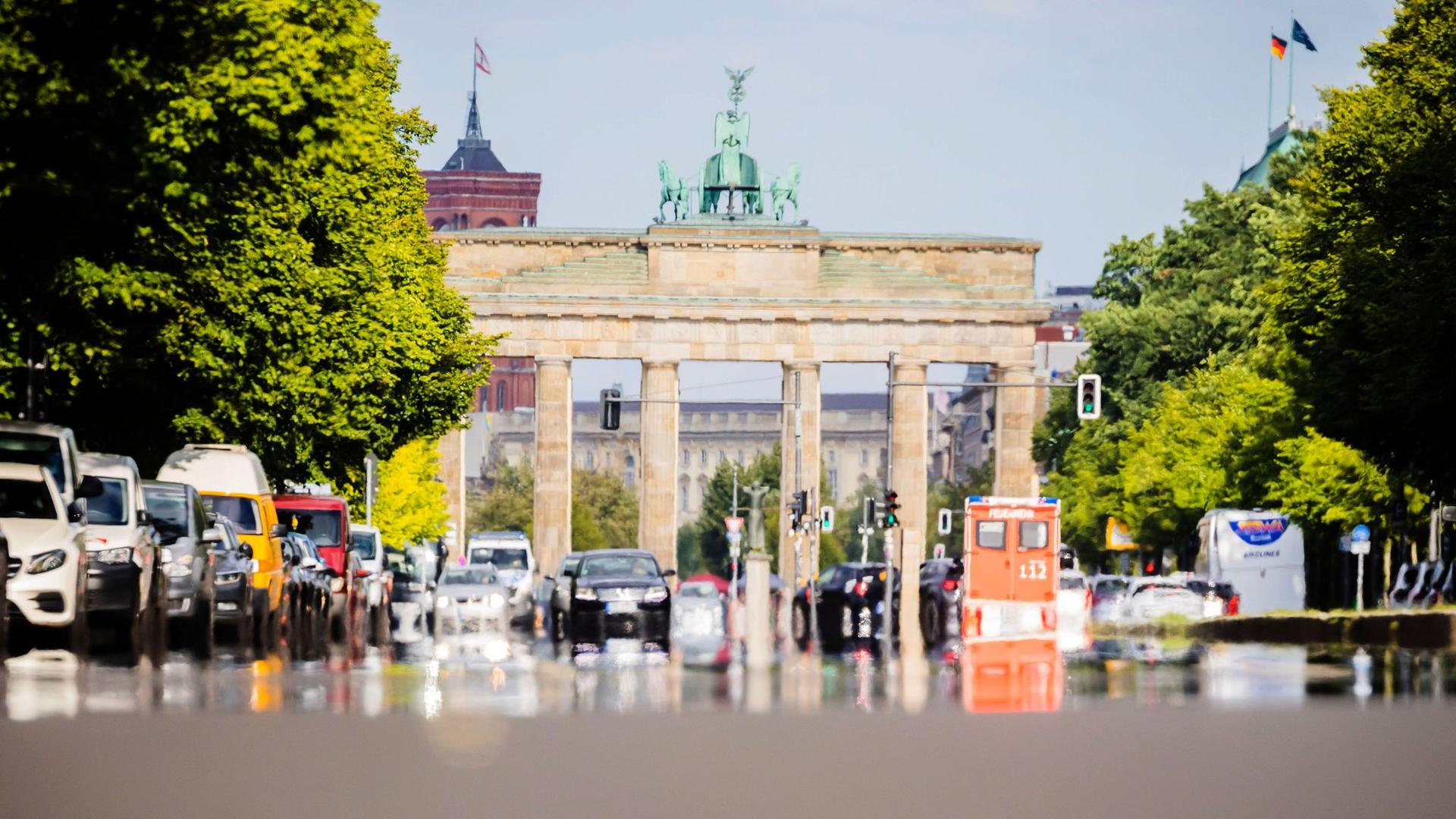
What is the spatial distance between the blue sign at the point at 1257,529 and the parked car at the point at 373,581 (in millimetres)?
25972

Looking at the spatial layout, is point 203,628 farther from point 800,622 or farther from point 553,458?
point 553,458

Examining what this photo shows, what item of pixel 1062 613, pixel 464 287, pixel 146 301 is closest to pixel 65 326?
pixel 146 301

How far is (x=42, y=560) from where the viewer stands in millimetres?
23453

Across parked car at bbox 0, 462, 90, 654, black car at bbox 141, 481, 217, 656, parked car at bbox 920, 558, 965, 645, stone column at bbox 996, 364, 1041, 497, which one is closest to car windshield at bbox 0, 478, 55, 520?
parked car at bbox 0, 462, 90, 654

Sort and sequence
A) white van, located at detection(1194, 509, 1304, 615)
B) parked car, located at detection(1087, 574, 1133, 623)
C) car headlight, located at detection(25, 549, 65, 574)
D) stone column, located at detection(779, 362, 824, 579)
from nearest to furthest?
car headlight, located at detection(25, 549, 65, 574) → parked car, located at detection(1087, 574, 1133, 623) → white van, located at detection(1194, 509, 1304, 615) → stone column, located at detection(779, 362, 824, 579)

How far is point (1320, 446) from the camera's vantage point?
63750 mm

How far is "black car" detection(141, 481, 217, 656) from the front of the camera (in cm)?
2853

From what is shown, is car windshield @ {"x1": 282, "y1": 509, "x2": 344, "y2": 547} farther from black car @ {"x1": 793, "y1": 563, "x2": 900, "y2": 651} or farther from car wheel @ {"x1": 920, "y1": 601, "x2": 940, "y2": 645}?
car wheel @ {"x1": 920, "y1": 601, "x2": 940, "y2": 645}

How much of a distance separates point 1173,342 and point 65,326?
5987 centimetres

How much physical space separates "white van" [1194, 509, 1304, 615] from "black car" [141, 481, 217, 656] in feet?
145

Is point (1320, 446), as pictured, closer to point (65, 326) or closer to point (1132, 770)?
point (65, 326)

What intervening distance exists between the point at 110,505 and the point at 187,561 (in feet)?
5.76

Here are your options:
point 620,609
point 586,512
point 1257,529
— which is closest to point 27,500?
point 620,609

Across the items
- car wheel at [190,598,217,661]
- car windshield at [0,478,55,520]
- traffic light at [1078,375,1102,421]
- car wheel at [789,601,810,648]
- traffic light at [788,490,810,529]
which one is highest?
traffic light at [1078,375,1102,421]
